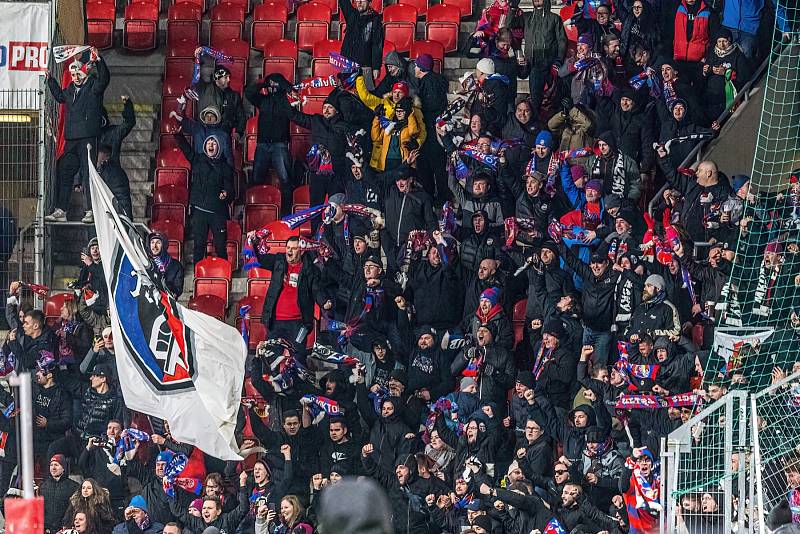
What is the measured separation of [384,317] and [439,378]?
74cm

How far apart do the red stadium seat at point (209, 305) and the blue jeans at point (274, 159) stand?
4.44 feet

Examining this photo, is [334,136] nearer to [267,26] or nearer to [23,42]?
[267,26]

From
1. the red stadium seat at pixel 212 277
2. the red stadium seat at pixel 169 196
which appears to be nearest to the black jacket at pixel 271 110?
the red stadium seat at pixel 169 196

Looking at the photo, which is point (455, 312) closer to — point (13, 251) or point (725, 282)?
point (725, 282)

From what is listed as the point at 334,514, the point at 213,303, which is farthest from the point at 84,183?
the point at 334,514

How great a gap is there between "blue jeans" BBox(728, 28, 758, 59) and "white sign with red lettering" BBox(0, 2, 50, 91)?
20.8 ft

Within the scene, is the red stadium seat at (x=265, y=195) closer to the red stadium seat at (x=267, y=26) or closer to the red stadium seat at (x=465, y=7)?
the red stadium seat at (x=267, y=26)

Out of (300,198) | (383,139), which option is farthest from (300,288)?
(383,139)

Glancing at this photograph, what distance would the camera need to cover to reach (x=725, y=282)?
1273 centimetres

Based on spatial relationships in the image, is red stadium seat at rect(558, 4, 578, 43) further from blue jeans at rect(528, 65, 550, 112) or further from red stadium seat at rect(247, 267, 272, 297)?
red stadium seat at rect(247, 267, 272, 297)

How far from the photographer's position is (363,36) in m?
15.6

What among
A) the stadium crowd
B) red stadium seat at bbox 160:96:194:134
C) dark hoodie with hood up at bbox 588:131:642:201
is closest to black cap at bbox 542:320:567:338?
the stadium crowd

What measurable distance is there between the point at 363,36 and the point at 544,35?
178 centimetres

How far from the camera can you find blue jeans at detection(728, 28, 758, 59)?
47.3ft
